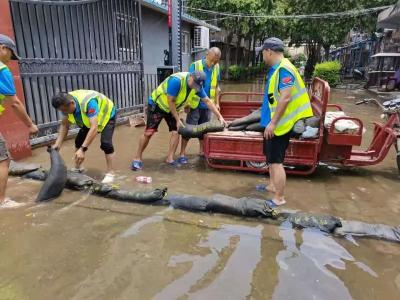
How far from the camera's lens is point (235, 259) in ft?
9.32

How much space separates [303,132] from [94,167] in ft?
10.1

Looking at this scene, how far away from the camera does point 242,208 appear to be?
3561 millimetres

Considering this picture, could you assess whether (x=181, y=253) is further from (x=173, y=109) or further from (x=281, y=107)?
(x=173, y=109)

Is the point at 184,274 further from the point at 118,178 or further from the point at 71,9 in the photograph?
the point at 71,9

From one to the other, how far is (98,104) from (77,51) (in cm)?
326

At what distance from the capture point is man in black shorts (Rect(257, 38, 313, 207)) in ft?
11.6

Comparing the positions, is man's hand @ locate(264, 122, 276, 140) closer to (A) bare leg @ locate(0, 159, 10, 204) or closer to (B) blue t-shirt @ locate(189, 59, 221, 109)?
(B) blue t-shirt @ locate(189, 59, 221, 109)

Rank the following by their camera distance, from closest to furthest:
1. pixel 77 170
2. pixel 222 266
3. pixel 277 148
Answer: pixel 222 266 < pixel 277 148 < pixel 77 170

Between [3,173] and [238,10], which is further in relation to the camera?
[238,10]

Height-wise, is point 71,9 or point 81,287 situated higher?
point 71,9

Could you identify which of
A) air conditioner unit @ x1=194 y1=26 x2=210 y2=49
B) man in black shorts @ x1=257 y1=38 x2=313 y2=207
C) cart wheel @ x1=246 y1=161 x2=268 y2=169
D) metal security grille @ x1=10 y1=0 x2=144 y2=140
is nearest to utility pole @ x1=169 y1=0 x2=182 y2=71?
metal security grille @ x1=10 y1=0 x2=144 y2=140

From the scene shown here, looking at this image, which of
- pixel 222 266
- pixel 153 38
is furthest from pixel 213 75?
pixel 153 38

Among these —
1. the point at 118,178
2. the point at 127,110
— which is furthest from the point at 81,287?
the point at 127,110

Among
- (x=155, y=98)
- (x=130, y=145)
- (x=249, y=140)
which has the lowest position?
(x=130, y=145)
